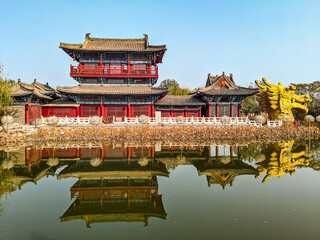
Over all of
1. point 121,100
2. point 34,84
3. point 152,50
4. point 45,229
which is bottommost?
point 45,229

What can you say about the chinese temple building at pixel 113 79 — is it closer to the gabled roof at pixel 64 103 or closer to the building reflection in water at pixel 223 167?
the gabled roof at pixel 64 103

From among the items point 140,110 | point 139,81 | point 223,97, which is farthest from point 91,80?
point 223,97

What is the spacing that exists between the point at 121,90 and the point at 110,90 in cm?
132

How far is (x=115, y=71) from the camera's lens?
27719 mm

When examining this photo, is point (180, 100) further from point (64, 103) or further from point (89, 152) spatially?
point (89, 152)

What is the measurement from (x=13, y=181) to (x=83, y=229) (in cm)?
572

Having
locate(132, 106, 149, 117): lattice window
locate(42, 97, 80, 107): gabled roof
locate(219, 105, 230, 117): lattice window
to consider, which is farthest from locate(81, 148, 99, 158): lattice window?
locate(219, 105, 230, 117): lattice window

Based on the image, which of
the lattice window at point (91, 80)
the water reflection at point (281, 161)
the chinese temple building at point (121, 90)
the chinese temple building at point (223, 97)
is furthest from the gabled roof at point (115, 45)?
the water reflection at point (281, 161)

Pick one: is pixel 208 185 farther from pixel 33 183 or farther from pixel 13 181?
pixel 13 181

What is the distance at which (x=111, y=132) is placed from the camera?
66.4ft

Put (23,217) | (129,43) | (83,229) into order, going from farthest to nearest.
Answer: (129,43), (23,217), (83,229)

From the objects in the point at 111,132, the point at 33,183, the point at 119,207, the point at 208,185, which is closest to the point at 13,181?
the point at 33,183

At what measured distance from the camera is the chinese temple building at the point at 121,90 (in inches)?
1031

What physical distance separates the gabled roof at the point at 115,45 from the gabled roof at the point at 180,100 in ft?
21.1
